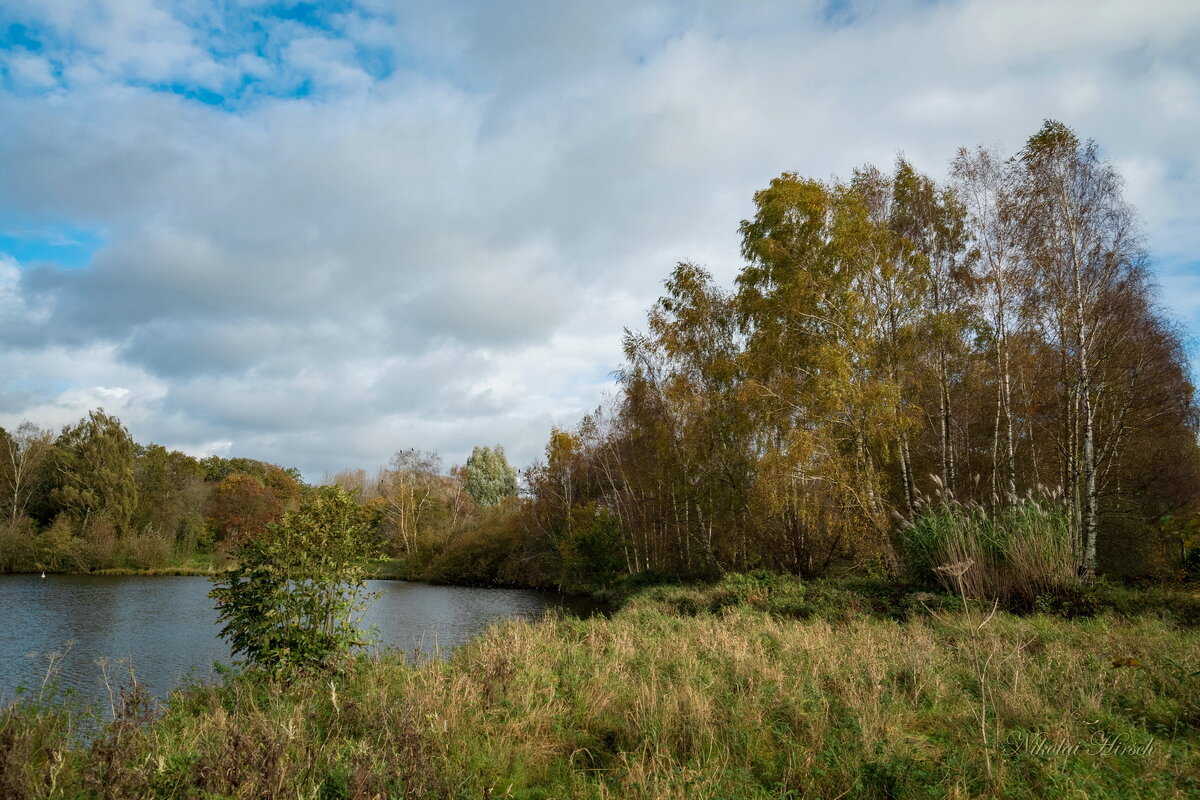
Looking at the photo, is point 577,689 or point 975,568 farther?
point 975,568

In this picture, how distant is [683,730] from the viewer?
505 centimetres

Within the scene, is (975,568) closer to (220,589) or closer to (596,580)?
(220,589)

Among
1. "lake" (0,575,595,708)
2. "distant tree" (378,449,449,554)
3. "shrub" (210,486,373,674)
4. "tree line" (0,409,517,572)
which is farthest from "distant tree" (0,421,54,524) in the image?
"shrub" (210,486,373,674)

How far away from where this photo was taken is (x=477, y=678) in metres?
6.44

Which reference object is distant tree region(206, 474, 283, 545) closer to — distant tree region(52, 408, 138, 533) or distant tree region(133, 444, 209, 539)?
distant tree region(133, 444, 209, 539)

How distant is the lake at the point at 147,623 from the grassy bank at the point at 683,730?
1.51 m

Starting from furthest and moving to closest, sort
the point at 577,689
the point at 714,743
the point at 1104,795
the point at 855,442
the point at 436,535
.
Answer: the point at 436,535, the point at 855,442, the point at 577,689, the point at 714,743, the point at 1104,795

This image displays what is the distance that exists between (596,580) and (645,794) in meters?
28.1

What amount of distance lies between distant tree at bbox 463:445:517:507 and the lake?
102ft

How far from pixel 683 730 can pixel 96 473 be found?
168 feet

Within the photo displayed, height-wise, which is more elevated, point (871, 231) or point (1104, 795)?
point (871, 231)

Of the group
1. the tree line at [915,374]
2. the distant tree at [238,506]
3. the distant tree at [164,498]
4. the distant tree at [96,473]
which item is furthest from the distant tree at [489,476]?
the tree line at [915,374]

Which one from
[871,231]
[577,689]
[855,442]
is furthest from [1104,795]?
[871,231]

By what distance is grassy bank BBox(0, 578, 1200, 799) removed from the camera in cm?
383
